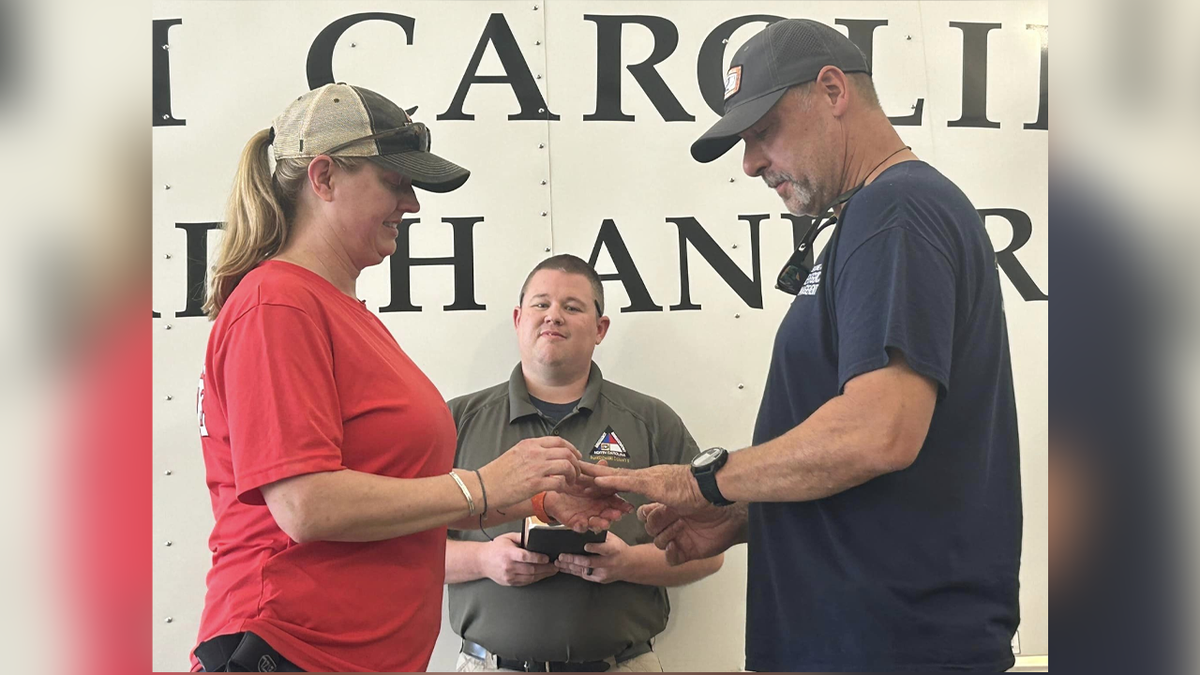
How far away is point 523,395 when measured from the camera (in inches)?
111

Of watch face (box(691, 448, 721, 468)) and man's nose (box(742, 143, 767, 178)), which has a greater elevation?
man's nose (box(742, 143, 767, 178))

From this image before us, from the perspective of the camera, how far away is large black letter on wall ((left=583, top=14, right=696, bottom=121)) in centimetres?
294

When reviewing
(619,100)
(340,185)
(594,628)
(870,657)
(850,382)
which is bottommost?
(594,628)

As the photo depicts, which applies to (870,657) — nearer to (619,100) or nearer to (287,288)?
(287,288)

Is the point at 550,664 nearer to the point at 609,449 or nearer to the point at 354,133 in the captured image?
the point at 609,449

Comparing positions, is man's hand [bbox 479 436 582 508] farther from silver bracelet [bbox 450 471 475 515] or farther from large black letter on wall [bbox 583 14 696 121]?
large black letter on wall [bbox 583 14 696 121]

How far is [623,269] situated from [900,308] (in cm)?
145

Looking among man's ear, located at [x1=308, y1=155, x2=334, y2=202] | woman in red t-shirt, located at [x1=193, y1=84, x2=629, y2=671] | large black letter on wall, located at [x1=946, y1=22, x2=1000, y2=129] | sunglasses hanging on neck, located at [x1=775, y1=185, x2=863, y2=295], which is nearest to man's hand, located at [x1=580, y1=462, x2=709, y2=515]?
woman in red t-shirt, located at [x1=193, y1=84, x2=629, y2=671]

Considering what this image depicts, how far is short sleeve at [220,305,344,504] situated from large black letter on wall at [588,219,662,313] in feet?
4.77
